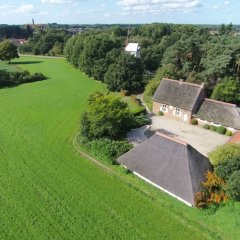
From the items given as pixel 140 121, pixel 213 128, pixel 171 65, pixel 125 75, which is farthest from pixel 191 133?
pixel 125 75

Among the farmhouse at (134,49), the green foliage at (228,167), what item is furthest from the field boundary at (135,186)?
the farmhouse at (134,49)

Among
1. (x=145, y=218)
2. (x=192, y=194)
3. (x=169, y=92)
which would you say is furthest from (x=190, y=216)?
(x=169, y=92)

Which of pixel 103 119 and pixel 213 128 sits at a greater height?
pixel 103 119

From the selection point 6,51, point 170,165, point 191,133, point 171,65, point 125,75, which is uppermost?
point 171,65

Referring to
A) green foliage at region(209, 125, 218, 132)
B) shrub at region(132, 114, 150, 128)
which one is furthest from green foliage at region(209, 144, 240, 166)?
shrub at region(132, 114, 150, 128)

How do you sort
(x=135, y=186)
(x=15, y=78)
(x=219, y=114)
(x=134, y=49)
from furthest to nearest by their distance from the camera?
(x=134, y=49) < (x=15, y=78) < (x=219, y=114) < (x=135, y=186)

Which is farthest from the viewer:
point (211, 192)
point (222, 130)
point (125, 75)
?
point (125, 75)

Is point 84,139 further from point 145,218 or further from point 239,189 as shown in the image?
point 239,189

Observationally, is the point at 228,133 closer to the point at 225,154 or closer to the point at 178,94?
the point at 178,94
